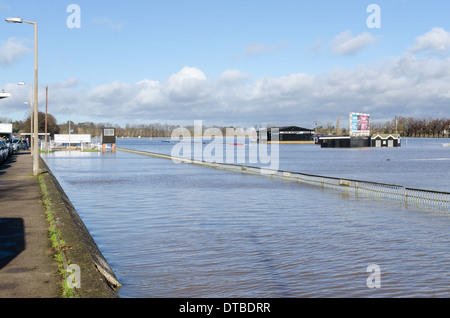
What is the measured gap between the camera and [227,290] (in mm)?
9617

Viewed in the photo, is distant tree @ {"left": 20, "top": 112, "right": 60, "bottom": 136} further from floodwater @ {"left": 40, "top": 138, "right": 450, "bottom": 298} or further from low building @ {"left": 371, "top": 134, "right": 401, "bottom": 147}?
floodwater @ {"left": 40, "top": 138, "right": 450, "bottom": 298}

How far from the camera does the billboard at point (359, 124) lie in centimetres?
17538

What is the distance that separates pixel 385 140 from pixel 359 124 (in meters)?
20.5

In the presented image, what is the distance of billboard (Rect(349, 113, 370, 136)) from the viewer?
17538 cm

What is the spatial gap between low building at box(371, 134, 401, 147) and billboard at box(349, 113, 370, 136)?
9.91m

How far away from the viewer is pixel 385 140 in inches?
7667

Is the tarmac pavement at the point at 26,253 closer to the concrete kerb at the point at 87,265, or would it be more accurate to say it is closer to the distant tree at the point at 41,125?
the concrete kerb at the point at 87,265

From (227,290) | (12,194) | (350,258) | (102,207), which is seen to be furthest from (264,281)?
(12,194)

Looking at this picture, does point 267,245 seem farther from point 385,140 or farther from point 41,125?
point 385,140

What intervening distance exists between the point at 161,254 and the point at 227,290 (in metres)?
3.34

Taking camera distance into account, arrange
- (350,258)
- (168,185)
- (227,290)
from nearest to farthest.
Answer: (227,290), (350,258), (168,185)

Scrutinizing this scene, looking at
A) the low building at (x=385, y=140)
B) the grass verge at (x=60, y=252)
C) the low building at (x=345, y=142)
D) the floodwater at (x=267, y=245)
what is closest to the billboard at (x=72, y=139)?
the floodwater at (x=267, y=245)
